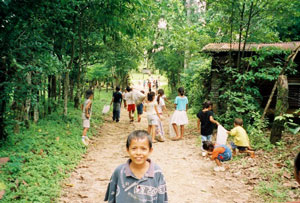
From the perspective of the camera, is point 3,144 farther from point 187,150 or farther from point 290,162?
point 290,162

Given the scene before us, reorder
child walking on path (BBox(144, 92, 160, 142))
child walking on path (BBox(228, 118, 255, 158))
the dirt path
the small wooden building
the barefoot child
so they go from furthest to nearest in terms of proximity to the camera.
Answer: the small wooden building < child walking on path (BBox(144, 92, 160, 142)) < child walking on path (BBox(228, 118, 255, 158)) < the barefoot child < the dirt path

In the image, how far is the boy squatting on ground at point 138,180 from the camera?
243 centimetres

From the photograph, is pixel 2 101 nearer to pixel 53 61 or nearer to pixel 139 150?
pixel 53 61

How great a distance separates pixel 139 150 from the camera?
249cm

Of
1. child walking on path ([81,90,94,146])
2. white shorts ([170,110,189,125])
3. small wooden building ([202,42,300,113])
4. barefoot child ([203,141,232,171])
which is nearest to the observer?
barefoot child ([203,141,232,171])

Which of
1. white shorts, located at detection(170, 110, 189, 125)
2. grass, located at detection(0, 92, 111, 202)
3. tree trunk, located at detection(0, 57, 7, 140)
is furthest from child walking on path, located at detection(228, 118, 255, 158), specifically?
tree trunk, located at detection(0, 57, 7, 140)

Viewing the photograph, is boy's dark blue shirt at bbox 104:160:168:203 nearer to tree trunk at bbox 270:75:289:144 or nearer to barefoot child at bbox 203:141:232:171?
barefoot child at bbox 203:141:232:171

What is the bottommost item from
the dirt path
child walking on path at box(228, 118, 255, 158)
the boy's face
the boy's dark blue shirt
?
the dirt path

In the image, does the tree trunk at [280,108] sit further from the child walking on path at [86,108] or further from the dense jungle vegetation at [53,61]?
the child walking on path at [86,108]

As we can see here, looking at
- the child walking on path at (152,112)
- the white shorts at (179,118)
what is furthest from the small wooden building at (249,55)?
the child walking on path at (152,112)

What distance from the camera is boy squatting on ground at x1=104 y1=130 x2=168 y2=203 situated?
95.8 inches

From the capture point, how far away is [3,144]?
594cm

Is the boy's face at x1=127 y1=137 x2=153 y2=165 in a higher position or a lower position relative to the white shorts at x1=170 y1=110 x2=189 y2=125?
higher

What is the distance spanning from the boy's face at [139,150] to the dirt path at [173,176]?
2.62 metres
